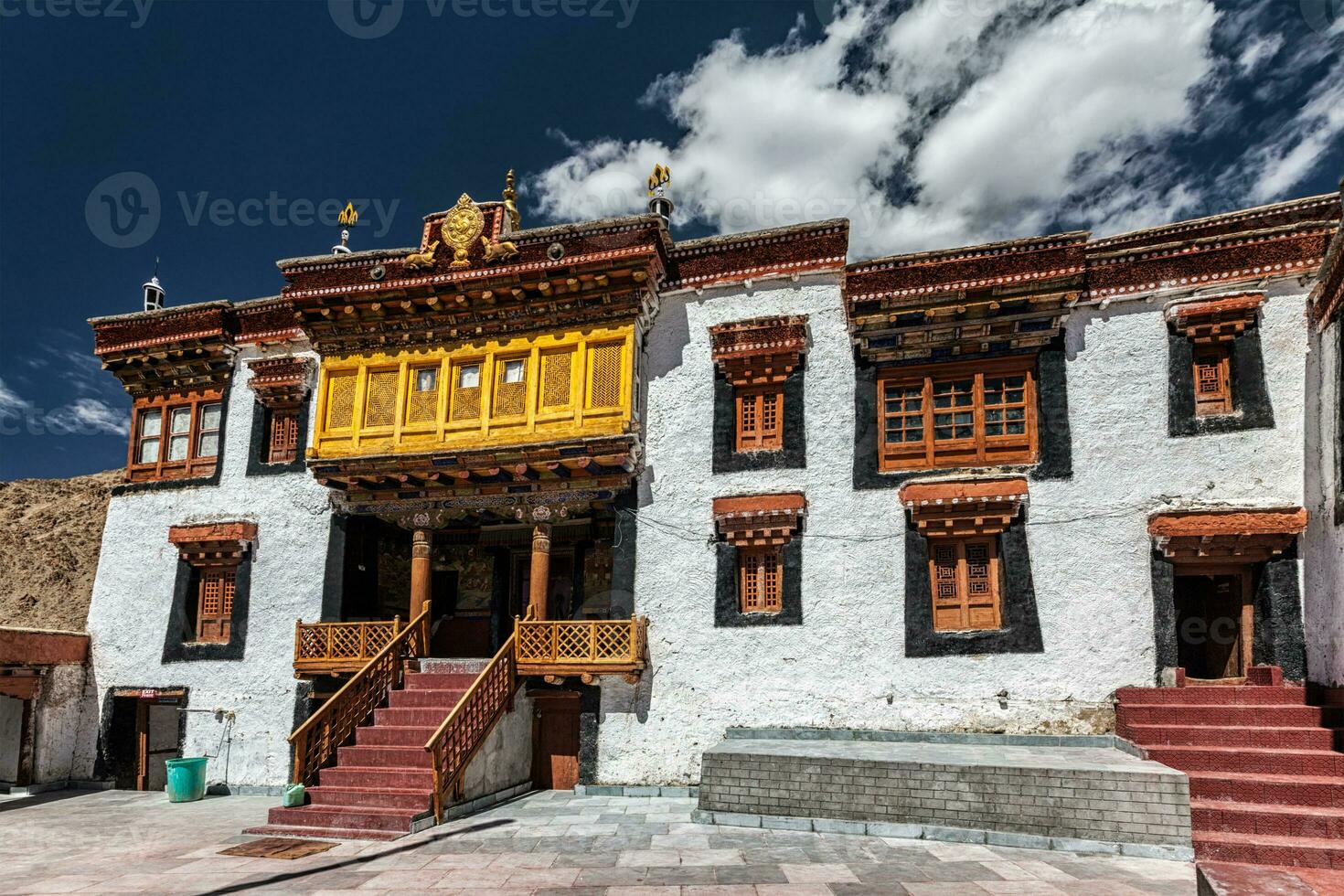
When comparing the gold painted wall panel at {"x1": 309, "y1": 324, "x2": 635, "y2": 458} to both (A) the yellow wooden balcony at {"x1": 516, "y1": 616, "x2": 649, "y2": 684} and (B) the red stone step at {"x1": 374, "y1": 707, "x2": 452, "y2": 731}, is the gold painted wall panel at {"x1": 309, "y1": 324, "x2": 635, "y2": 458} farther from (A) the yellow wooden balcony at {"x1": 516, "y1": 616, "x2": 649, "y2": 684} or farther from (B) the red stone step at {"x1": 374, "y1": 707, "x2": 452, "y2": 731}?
(B) the red stone step at {"x1": 374, "y1": 707, "x2": 452, "y2": 731}

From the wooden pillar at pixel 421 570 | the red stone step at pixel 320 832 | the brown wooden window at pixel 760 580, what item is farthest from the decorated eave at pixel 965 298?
the red stone step at pixel 320 832

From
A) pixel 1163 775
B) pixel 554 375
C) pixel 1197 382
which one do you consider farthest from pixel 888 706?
pixel 554 375

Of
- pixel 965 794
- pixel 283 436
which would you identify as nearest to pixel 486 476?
pixel 283 436

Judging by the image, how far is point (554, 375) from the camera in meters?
15.3

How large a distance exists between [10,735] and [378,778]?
9735 millimetres

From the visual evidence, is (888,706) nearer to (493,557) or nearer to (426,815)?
(426,815)

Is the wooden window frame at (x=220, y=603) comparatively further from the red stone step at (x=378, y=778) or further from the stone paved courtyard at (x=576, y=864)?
the red stone step at (x=378, y=778)

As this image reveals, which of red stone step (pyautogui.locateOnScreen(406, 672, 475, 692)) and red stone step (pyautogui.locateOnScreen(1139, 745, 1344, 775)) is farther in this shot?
red stone step (pyautogui.locateOnScreen(406, 672, 475, 692))

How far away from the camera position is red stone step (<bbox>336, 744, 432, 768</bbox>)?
12.3m

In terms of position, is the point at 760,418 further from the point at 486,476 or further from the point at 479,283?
the point at 479,283

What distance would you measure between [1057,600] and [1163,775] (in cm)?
361

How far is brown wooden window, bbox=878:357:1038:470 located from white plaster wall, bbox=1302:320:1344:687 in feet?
11.7

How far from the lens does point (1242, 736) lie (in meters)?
10.7

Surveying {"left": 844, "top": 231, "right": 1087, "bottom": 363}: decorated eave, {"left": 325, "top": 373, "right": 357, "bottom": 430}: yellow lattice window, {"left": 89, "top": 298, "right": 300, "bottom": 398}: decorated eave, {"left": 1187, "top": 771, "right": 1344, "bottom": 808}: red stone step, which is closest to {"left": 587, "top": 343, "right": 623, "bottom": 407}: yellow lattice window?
{"left": 844, "top": 231, "right": 1087, "bottom": 363}: decorated eave
